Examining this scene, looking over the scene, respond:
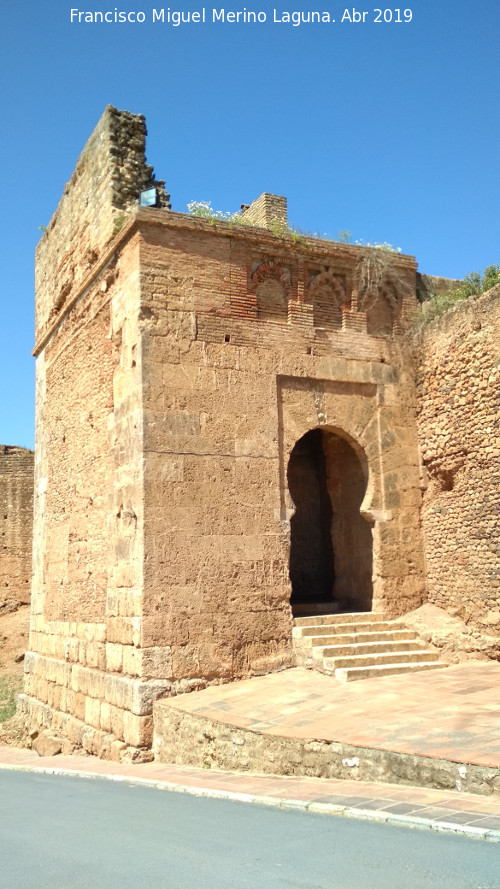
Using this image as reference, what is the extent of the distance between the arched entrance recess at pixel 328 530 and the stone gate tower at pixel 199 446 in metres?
0.04

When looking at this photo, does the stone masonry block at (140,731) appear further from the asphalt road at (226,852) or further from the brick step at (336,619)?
the asphalt road at (226,852)

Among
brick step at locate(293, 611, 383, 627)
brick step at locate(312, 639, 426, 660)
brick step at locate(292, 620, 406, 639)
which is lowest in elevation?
brick step at locate(312, 639, 426, 660)

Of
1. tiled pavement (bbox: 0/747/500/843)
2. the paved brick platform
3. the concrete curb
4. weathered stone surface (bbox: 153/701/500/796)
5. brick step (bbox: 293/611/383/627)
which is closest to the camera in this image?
the concrete curb

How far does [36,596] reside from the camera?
37.0 feet

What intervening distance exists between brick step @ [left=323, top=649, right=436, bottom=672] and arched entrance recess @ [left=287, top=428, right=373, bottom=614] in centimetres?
114

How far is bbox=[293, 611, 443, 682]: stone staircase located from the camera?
25.0 feet

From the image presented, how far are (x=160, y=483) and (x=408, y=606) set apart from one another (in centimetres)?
333

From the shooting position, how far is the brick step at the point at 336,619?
8.45 m

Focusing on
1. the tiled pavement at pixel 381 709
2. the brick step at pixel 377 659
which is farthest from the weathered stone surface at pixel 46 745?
the brick step at pixel 377 659

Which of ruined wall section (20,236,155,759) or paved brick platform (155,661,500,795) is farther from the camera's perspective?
ruined wall section (20,236,155,759)

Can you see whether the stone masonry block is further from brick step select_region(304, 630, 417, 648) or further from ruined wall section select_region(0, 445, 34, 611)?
ruined wall section select_region(0, 445, 34, 611)

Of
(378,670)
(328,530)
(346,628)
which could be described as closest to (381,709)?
(378,670)

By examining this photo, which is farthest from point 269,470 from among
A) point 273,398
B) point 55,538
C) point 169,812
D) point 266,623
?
point 169,812

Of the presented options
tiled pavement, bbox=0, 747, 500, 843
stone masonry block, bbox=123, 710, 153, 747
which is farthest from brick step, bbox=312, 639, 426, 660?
tiled pavement, bbox=0, 747, 500, 843
